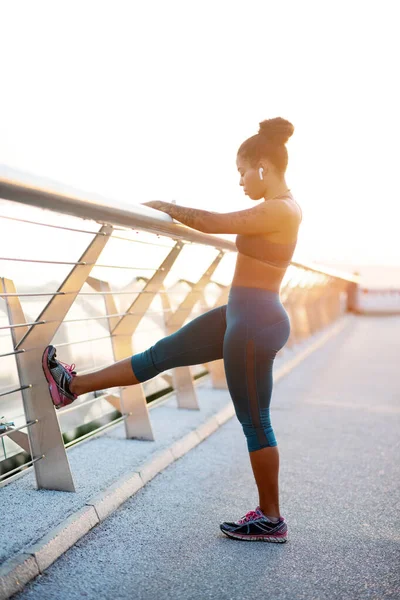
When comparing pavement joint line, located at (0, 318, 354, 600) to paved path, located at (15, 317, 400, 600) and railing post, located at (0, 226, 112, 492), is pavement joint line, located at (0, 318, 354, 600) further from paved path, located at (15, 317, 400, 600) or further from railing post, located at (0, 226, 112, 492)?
railing post, located at (0, 226, 112, 492)

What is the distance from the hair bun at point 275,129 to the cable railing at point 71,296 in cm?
56

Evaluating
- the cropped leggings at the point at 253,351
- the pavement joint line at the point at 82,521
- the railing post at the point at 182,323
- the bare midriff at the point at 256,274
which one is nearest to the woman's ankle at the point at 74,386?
the pavement joint line at the point at 82,521

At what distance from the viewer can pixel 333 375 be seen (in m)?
6.76

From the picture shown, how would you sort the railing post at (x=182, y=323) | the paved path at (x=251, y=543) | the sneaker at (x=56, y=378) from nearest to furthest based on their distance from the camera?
1. the paved path at (x=251, y=543)
2. the sneaker at (x=56, y=378)
3. the railing post at (x=182, y=323)

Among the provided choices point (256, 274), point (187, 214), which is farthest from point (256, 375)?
point (187, 214)

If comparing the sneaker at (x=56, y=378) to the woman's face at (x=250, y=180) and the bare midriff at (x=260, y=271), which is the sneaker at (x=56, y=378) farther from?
the woman's face at (x=250, y=180)

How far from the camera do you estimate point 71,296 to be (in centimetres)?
265

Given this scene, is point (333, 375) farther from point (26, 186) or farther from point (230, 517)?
point (26, 186)

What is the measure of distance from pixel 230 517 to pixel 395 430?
6.82 ft

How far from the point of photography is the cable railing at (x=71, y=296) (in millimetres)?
2307

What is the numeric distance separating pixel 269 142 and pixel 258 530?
5.29 ft

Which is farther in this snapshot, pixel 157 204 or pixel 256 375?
pixel 157 204

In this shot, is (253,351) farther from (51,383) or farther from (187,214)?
(51,383)

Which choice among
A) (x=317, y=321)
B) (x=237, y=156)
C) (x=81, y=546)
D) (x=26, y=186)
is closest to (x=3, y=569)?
(x=81, y=546)
